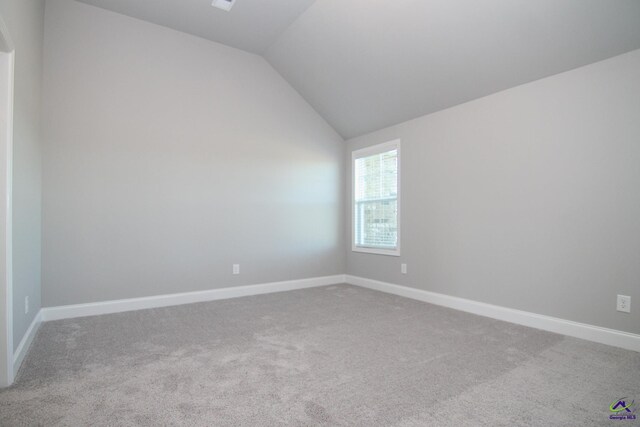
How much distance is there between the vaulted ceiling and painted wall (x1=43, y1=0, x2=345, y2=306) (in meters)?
0.37

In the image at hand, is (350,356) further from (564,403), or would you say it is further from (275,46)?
(275,46)

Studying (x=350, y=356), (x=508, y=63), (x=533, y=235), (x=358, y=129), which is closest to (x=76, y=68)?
(x=358, y=129)

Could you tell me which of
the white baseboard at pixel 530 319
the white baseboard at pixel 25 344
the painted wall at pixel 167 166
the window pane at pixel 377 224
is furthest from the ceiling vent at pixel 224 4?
the white baseboard at pixel 530 319

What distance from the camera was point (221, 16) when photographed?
12.2ft

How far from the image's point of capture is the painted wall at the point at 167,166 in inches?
133

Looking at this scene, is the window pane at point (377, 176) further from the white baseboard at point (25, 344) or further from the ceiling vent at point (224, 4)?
the white baseboard at point (25, 344)

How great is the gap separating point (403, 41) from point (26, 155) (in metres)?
3.35

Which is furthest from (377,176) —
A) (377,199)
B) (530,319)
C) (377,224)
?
(530,319)

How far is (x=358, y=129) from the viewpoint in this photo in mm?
4926

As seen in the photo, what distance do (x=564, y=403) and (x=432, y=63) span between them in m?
2.97

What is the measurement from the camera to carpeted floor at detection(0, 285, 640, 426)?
1.66 m

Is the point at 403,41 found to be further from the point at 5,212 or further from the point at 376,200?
the point at 5,212

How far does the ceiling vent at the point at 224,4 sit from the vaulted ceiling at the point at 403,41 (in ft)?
0.20

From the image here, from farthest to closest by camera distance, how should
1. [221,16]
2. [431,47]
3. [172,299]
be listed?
[172,299], [221,16], [431,47]
